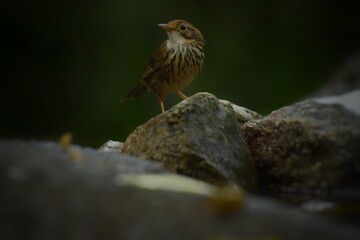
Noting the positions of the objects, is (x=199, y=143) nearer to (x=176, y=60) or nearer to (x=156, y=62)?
(x=176, y=60)

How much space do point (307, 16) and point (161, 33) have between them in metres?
2.23

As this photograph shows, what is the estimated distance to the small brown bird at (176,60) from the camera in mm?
4801

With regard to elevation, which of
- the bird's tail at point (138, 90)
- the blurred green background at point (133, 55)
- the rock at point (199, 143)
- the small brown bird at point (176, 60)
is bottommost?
the rock at point (199, 143)

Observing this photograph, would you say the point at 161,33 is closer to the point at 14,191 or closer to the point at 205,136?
the point at 205,136

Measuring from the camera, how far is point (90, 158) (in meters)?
2.97

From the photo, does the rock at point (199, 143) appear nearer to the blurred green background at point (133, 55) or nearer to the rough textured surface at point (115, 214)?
the rough textured surface at point (115, 214)

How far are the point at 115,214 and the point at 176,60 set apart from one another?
247 cm

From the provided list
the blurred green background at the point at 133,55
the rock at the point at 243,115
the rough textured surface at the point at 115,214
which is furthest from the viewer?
the blurred green background at the point at 133,55

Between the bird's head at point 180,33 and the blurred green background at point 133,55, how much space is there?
4176mm

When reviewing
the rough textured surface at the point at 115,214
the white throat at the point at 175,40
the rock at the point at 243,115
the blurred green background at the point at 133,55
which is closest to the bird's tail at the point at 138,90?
the white throat at the point at 175,40

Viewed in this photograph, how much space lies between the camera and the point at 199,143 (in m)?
3.52

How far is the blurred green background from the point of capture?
9484 millimetres

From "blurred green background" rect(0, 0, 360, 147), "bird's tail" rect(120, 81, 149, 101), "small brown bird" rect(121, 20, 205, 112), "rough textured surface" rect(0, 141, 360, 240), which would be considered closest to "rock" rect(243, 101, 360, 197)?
"rough textured surface" rect(0, 141, 360, 240)

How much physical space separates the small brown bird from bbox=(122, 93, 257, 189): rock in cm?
106
